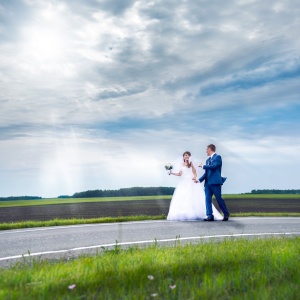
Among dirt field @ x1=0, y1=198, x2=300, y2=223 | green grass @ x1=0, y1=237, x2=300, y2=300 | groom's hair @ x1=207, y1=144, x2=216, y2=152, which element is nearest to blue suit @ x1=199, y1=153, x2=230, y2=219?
groom's hair @ x1=207, y1=144, x2=216, y2=152

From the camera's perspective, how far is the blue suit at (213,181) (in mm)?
13039

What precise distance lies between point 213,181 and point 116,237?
4.62 meters

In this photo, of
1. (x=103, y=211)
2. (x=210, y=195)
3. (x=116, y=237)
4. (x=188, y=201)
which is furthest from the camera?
(x=103, y=211)

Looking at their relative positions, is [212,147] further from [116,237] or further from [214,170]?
[116,237]

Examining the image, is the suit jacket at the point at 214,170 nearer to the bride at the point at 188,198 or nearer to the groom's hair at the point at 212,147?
the groom's hair at the point at 212,147

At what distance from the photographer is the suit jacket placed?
13.0 metres

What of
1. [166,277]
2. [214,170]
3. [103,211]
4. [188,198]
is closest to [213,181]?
[214,170]

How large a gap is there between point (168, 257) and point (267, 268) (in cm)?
135

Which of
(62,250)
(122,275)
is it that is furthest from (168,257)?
(62,250)

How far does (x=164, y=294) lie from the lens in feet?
13.5

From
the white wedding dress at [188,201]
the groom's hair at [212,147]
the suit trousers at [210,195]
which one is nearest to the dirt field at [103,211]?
the white wedding dress at [188,201]

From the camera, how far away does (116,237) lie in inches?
384

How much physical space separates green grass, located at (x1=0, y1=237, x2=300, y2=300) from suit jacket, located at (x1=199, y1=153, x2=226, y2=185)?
263 inches

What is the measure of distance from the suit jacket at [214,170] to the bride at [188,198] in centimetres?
78
